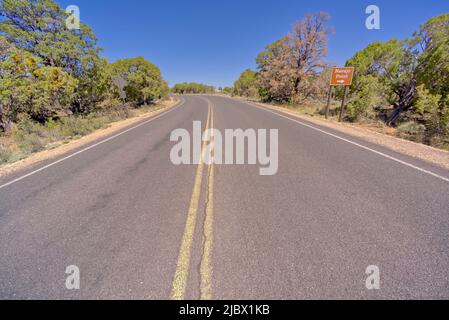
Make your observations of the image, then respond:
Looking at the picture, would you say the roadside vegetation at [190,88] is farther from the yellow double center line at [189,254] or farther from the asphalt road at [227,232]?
the yellow double center line at [189,254]

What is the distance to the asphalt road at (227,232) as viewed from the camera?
1.84 m

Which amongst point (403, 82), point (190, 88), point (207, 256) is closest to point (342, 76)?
point (403, 82)

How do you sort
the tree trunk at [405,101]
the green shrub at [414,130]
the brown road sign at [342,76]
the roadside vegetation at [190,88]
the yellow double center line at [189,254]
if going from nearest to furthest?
the yellow double center line at [189,254] < the green shrub at [414,130] < the brown road sign at [342,76] < the tree trunk at [405,101] < the roadside vegetation at [190,88]

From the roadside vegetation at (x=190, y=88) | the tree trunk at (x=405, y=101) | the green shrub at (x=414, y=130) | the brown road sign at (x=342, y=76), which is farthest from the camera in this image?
the roadside vegetation at (x=190, y=88)

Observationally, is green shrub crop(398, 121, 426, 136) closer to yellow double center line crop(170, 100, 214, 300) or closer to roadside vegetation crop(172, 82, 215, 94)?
yellow double center line crop(170, 100, 214, 300)

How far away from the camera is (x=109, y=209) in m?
3.13

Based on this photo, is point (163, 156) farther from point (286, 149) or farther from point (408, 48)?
point (408, 48)

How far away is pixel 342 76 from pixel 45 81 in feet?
61.4

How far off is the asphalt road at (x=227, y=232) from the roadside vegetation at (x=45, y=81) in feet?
17.3

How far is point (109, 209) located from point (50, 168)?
345cm

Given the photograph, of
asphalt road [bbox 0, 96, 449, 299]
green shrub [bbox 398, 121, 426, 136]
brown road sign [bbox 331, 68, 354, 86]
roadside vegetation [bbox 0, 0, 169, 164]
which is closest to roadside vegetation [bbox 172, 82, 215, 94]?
roadside vegetation [bbox 0, 0, 169, 164]

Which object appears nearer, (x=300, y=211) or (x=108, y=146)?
(x=300, y=211)

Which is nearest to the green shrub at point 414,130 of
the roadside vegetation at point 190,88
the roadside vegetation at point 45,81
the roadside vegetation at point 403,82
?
the roadside vegetation at point 403,82
